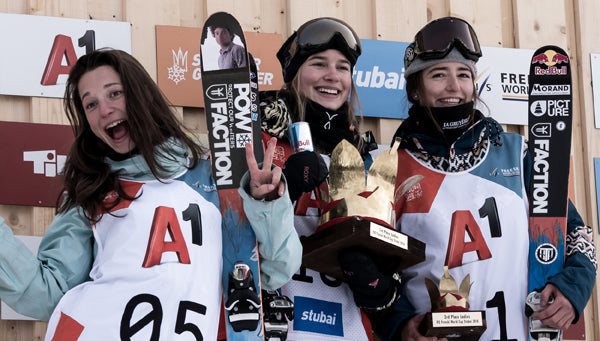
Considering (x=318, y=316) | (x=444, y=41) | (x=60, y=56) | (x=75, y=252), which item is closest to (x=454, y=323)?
(x=318, y=316)

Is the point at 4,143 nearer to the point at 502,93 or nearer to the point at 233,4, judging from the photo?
the point at 233,4

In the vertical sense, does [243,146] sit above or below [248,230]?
above

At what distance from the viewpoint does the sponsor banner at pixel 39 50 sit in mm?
3621

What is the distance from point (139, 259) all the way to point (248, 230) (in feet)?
1.20

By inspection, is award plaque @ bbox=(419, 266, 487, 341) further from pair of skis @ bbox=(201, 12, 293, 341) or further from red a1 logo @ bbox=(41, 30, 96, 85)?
red a1 logo @ bbox=(41, 30, 96, 85)

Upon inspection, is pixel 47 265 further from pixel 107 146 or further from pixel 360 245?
pixel 360 245

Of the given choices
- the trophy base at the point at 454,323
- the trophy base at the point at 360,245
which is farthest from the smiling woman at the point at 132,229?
the trophy base at the point at 454,323

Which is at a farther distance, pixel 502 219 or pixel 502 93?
pixel 502 93

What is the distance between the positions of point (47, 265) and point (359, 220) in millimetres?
994

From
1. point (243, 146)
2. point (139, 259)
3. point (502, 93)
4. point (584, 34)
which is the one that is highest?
point (584, 34)

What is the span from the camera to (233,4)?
4004 millimetres

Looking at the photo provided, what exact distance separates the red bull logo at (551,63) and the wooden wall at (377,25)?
2.85 ft


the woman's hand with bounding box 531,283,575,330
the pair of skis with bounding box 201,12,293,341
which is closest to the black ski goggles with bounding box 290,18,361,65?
the pair of skis with bounding box 201,12,293,341

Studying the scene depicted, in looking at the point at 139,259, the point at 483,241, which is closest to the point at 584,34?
the point at 483,241
